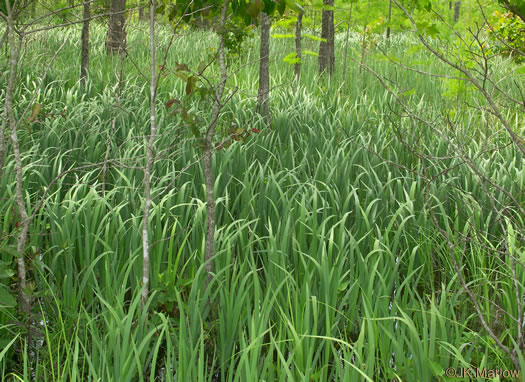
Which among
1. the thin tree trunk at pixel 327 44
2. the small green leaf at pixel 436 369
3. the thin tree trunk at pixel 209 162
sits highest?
the thin tree trunk at pixel 327 44

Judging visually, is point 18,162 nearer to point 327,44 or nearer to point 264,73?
point 264,73

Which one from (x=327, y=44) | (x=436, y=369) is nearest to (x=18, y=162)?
(x=436, y=369)

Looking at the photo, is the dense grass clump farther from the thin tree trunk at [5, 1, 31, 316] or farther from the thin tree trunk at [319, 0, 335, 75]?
the thin tree trunk at [319, 0, 335, 75]

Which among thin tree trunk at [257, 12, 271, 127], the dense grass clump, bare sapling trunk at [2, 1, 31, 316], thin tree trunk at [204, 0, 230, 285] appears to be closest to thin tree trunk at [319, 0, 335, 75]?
thin tree trunk at [257, 12, 271, 127]

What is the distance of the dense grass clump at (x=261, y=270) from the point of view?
1598mm

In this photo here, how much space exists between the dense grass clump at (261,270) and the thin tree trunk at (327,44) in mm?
1991

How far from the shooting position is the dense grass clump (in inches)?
62.9

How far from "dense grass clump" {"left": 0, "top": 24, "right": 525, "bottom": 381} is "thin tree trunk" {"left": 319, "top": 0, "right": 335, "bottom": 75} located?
6.53 ft

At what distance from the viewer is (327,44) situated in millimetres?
5980

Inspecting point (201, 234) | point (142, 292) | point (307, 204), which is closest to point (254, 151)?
point (307, 204)

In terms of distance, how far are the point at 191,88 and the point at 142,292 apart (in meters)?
0.75

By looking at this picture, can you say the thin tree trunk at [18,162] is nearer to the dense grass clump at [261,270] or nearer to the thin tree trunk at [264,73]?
the dense grass clump at [261,270]

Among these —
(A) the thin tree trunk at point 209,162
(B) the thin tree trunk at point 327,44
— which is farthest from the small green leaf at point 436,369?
(B) the thin tree trunk at point 327,44

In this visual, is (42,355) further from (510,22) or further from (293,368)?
(510,22)
